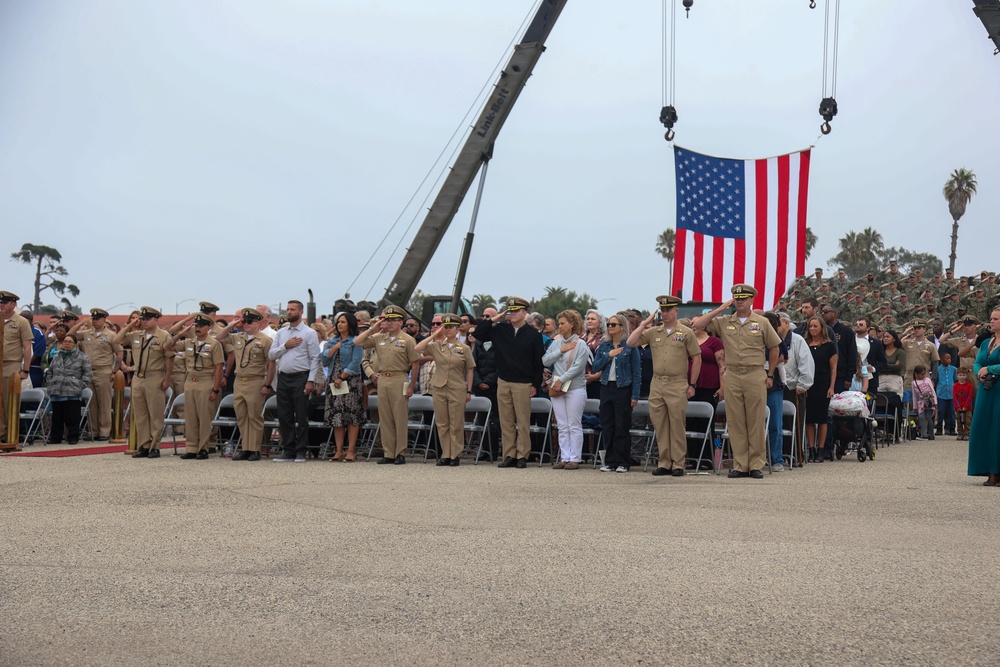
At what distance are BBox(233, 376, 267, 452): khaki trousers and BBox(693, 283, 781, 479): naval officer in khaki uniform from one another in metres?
6.05

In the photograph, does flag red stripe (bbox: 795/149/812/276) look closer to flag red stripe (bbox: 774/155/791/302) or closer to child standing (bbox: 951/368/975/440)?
flag red stripe (bbox: 774/155/791/302)

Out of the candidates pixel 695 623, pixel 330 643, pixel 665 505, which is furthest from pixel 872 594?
pixel 665 505

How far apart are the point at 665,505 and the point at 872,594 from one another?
347cm

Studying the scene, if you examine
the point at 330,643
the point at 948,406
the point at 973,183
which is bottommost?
the point at 330,643

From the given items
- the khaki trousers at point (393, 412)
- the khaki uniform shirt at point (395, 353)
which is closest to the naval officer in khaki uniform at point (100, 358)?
the khaki uniform shirt at point (395, 353)

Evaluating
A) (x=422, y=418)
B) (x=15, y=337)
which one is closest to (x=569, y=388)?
(x=422, y=418)

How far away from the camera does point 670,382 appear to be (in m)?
Result: 12.0

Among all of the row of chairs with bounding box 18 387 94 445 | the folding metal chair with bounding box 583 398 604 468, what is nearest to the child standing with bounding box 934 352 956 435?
the folding metal chair with bounding box 583 398 604 468

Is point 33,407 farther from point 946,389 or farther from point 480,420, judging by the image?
point 946,389

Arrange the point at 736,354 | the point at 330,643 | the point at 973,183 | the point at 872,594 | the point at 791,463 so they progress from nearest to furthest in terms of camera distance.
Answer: the point at 330,643 → the point at 872,594 → the point at 736,354 → the point at 791,463 → the point at 973,183

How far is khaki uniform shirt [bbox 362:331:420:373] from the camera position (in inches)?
535

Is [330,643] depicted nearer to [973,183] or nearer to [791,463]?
[791,463]

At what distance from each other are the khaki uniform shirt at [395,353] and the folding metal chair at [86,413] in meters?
6.13

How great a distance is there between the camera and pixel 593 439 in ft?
46.7
